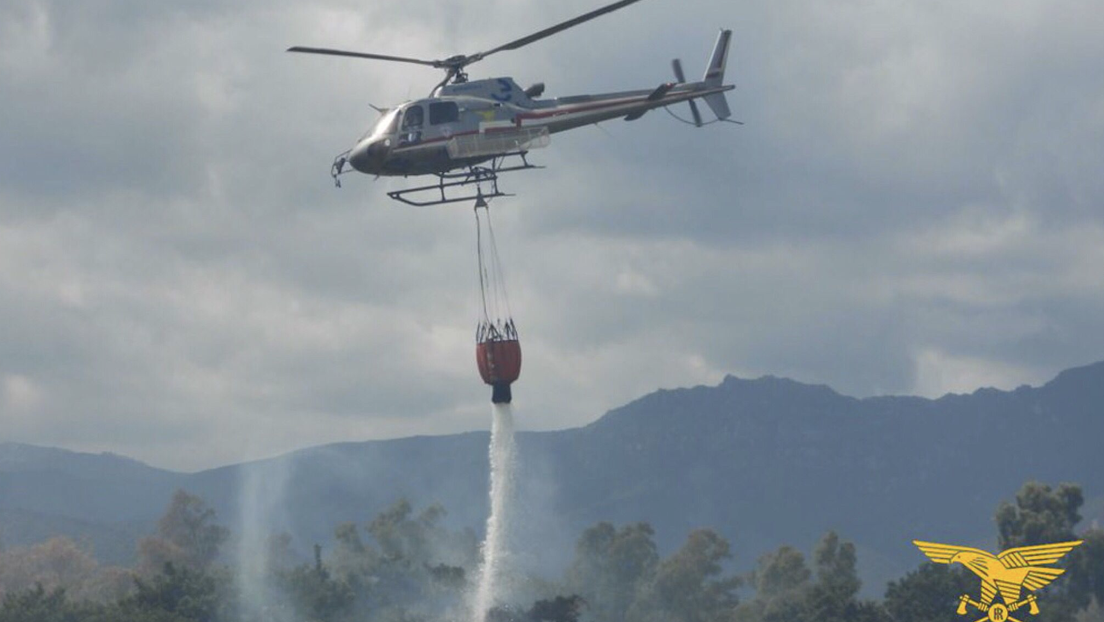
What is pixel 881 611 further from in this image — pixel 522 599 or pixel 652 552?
pixel 652 552

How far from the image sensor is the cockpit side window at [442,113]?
5841 centimetres

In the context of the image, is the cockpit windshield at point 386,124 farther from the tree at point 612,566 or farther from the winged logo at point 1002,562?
the tree at point 612,566

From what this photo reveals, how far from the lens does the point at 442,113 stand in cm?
5850

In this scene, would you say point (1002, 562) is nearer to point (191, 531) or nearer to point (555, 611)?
point (555, 611)

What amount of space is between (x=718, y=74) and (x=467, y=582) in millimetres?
49061

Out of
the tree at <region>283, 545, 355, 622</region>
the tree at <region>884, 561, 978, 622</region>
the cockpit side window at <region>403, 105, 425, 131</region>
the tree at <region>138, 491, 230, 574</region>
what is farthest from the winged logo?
the tree at <region>138, 491, 230, 574</region>

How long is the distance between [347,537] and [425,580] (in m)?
23.0

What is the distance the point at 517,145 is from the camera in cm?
5878

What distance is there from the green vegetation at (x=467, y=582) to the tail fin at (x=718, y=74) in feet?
100

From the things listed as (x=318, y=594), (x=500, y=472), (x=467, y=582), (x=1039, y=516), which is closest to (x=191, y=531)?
(x=467, y=582)

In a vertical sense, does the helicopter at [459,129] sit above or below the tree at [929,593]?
above

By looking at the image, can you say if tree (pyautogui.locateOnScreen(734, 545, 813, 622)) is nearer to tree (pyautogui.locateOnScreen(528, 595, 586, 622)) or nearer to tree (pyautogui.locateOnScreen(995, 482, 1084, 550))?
tree (pyautogui.locateOnScreen(995, 482, 1084, 550))

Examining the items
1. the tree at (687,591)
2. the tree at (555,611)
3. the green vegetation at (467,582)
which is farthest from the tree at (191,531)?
the tree at (555,611)

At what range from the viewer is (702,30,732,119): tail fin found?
6394 cm
